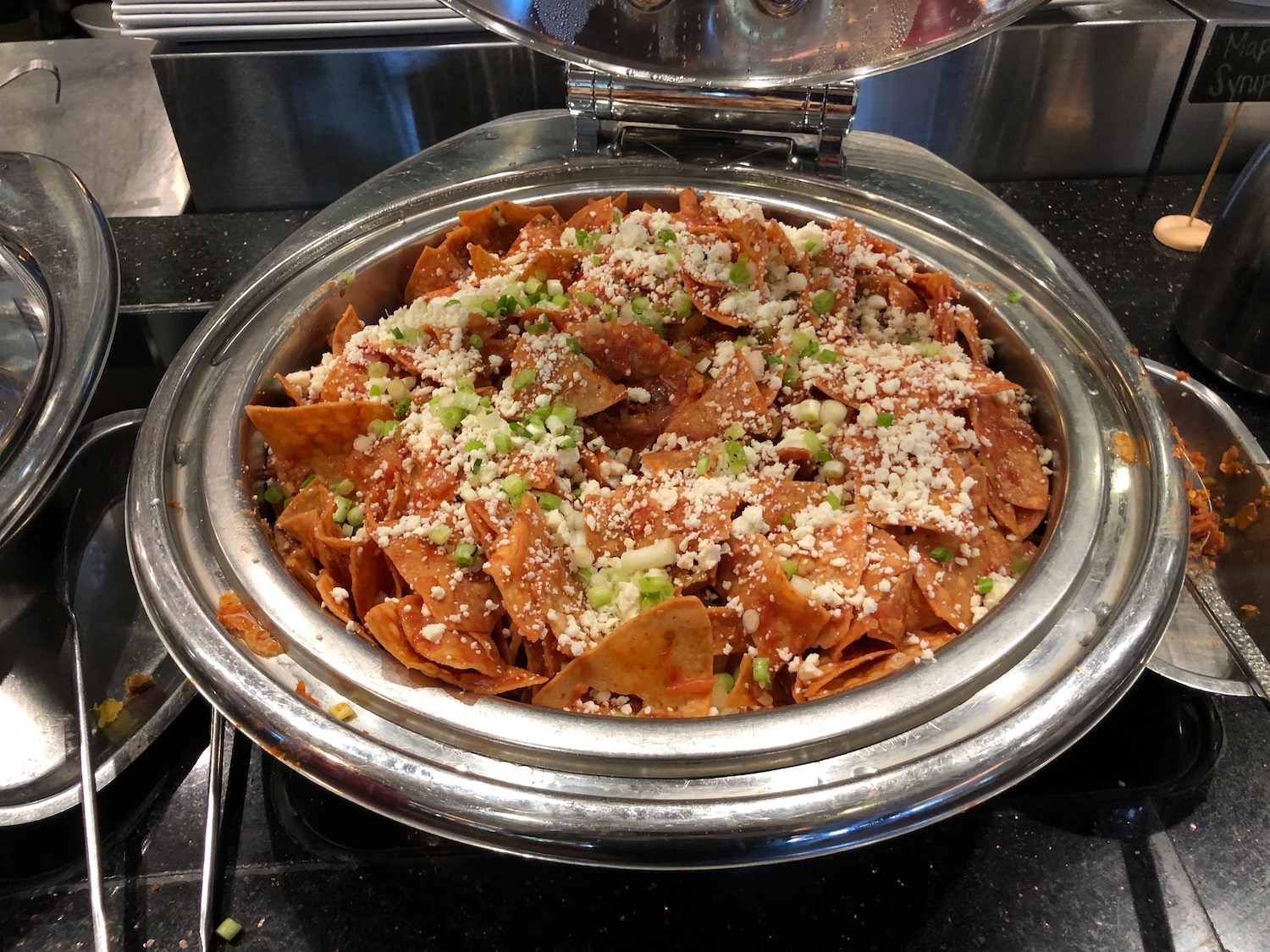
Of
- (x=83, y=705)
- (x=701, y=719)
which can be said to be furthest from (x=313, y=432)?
(x=701, y=719)

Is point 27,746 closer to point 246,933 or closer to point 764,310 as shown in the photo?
point 246,933

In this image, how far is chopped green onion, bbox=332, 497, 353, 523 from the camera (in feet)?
4.77

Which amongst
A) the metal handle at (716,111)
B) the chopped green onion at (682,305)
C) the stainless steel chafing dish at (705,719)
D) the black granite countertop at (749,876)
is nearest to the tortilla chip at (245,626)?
the stainless steel chafing dish at (705,719)

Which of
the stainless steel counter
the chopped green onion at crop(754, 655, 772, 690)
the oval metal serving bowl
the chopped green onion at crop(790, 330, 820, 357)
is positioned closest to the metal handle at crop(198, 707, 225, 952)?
the oval metal serving bowl

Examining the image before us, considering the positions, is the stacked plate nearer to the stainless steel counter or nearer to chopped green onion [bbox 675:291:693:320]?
the stainless steel counter

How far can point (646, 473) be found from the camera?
1.52m

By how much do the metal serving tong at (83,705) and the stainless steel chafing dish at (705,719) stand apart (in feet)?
1.30

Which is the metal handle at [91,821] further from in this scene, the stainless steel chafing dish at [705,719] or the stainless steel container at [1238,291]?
the stainless steel container at [1238,291]

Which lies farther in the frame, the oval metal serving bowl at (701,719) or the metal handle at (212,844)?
the metal handle at (212,844)

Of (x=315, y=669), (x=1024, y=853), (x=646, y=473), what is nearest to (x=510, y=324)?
(x=646, y=473)

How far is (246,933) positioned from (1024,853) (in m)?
1.29

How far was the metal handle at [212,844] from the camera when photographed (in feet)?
4.40

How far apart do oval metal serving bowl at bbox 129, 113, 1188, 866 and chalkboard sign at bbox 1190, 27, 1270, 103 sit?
3.77ft

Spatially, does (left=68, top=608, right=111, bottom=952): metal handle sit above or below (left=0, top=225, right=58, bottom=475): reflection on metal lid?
below
